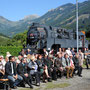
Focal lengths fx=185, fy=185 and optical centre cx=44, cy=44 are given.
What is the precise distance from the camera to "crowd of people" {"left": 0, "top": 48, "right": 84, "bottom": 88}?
802 cm

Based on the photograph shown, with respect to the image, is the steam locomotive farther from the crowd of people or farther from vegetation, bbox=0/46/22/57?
vegetation, bbox=0/46/22/57

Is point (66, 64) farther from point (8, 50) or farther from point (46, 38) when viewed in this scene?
point (8, 50)

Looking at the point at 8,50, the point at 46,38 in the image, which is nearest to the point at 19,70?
the point at 46,38

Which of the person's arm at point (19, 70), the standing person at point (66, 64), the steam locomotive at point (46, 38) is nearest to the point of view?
the person's arm at point (19, 70)

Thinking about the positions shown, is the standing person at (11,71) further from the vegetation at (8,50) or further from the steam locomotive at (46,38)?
the vegetation at (8,50)

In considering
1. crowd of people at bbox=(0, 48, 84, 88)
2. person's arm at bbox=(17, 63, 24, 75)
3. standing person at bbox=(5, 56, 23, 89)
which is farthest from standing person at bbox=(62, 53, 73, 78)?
standing person at bbox=(5, 56, 23, 89)

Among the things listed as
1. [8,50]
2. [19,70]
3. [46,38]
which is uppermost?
[46,38]

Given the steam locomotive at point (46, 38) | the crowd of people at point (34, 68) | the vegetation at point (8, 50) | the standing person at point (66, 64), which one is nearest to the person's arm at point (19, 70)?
the crowd of people at point (34, 68)

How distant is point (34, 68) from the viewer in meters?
9.25

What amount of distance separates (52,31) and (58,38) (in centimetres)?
100

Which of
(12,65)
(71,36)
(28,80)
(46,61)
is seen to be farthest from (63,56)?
(71,36)

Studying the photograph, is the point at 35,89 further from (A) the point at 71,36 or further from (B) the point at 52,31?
(A) the point at 71,36

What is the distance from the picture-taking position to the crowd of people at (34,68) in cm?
802

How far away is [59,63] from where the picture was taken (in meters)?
10.9
